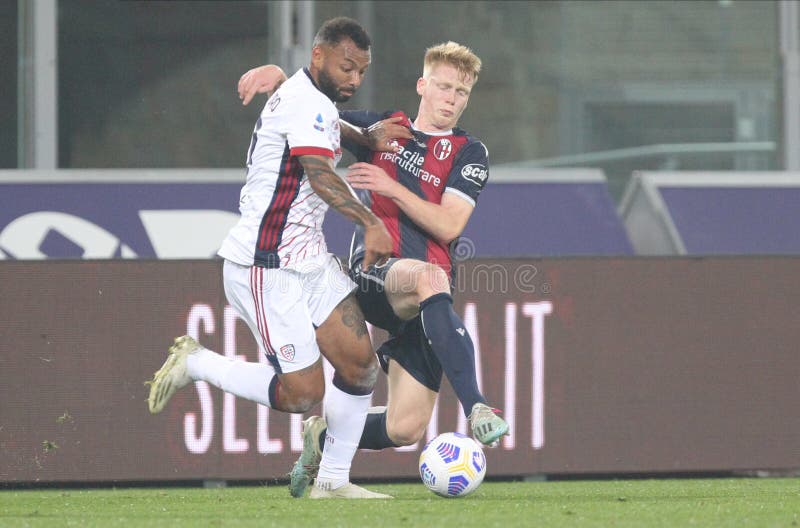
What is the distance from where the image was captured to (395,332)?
233 inches

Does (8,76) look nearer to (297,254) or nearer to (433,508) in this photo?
(297,254)

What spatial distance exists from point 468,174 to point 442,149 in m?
0.20

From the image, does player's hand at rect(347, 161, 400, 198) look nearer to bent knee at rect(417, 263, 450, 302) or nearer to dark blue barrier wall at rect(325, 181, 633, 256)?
bent knee at rect(417, 263, 450, 302)

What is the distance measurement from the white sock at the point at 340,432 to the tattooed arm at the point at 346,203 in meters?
0.70

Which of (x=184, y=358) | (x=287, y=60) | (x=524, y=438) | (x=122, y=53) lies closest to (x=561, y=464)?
(x=524, y=438)

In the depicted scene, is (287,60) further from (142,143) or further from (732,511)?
(732,511)

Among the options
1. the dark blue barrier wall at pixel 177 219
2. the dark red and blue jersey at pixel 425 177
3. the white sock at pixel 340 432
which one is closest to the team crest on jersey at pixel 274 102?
the dark red and blue jersey at pixel 425 177

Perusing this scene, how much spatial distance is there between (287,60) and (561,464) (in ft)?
14.0

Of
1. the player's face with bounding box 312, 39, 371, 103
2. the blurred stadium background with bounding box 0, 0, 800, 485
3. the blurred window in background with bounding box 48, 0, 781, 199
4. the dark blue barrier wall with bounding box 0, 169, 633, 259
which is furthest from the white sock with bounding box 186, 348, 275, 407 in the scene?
the blurred window in background with bounding box 48, 0, 781, 199

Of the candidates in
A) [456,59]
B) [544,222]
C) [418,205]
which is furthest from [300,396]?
[544,222]

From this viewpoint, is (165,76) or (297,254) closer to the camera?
(297,254)

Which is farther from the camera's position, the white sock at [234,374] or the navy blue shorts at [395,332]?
the navy blue shorts at [395,332]

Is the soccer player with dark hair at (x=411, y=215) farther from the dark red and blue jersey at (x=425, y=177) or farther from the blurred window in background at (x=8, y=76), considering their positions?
the blurred window in background at (x=8, y=76)

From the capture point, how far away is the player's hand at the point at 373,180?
18.4 feet
